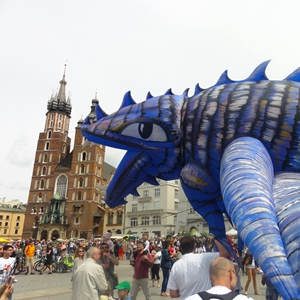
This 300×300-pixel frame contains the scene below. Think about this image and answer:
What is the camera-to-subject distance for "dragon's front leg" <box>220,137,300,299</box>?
2811 millimetres

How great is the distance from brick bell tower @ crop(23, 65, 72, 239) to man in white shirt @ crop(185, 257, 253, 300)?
2532 inches

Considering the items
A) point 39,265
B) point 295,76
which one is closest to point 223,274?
point 295,76

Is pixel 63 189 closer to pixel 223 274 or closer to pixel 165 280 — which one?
pixel 165 280

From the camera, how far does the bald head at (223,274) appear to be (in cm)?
250

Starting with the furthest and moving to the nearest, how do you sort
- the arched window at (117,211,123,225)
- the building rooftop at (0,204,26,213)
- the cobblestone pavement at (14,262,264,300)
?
the building rooftop at (0,204,26,213) < the arched window at (117,211,123,225) < the cobblestone pavement at (14,262,264,300)

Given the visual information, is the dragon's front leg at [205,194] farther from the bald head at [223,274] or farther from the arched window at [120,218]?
the arched window at [120,218]

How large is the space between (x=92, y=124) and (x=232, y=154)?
8.40 ft

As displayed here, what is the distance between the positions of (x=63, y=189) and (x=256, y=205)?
67505mm

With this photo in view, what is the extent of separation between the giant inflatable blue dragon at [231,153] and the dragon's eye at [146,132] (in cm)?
1

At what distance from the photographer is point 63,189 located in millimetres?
68562

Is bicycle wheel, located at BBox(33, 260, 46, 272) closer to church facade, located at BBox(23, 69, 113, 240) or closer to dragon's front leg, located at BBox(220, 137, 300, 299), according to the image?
dragon's front leg, located at BBox(220, 137, 300, 299)

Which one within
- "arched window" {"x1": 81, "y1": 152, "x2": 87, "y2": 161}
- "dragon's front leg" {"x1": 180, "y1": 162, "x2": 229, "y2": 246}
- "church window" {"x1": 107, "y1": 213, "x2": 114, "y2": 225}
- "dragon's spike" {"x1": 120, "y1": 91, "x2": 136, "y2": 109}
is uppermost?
"arched window" {"x1": 81, "y1": 152, "x2": 87, "y2": 161}

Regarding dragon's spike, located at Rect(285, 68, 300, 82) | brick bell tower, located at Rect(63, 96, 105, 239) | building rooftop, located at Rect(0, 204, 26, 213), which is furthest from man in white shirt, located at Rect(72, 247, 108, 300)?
building rooftop, located at Rect(0, 204, 26, 213)

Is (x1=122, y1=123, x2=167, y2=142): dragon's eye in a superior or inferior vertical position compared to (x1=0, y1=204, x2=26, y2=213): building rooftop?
inferior
